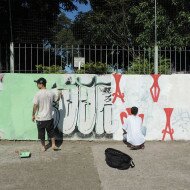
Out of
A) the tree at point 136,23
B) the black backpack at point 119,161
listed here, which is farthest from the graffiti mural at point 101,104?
the tree at point 136,23

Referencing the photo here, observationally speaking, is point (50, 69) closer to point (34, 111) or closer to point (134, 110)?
point (34, 111)

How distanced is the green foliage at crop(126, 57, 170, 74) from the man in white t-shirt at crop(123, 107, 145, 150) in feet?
5.07

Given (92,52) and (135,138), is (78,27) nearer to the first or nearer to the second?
(92,52)

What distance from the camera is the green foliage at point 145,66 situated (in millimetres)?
11430

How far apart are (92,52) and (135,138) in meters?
2.83

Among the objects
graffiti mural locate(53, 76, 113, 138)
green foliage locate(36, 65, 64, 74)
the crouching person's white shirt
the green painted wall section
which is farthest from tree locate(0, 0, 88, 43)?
the crouching person's white shirt

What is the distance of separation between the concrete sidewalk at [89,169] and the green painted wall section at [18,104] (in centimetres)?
30

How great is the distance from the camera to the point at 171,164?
8500mm


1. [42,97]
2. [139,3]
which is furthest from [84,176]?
[139,3]

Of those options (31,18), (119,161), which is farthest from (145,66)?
(31,18)

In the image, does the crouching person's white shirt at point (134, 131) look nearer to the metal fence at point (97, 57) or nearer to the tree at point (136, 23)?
the metal fence at point (97, 57)

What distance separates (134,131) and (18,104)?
9.04ft

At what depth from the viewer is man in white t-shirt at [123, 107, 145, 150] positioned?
9953 mm

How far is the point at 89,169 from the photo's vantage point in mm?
8133
